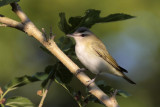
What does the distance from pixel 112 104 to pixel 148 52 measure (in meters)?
4.59

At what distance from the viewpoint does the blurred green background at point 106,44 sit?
5207 mm

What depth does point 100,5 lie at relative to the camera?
17.2ft

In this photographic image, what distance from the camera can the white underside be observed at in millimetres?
3716

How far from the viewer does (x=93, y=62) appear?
12.6ft

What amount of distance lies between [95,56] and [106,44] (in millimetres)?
1638

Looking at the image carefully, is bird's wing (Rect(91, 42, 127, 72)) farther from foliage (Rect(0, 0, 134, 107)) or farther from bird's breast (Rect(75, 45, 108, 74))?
foliage (Rect(0, 0, 134, 107))

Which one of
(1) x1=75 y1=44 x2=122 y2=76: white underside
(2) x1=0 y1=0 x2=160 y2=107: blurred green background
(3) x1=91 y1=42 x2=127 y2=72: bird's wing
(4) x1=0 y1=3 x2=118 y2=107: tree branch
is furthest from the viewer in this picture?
(2) x1=0 y1=0 x2=160 y2=107: blurred green background

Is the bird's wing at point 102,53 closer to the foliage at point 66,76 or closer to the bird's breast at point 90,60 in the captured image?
the bird's breast at point 90,60

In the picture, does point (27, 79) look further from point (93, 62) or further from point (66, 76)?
point (93, 62)

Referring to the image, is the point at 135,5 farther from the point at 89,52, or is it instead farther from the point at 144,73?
the point at 89,52

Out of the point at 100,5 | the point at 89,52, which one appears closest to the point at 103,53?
the point at 89,52

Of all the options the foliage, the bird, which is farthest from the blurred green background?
the foliage

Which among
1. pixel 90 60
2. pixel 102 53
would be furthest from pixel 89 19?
pixel 102 53

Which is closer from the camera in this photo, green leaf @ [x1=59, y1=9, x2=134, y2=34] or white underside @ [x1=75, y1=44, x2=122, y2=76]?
green leaf @ [x1=59, y1=9, x2=134, y2=34]
